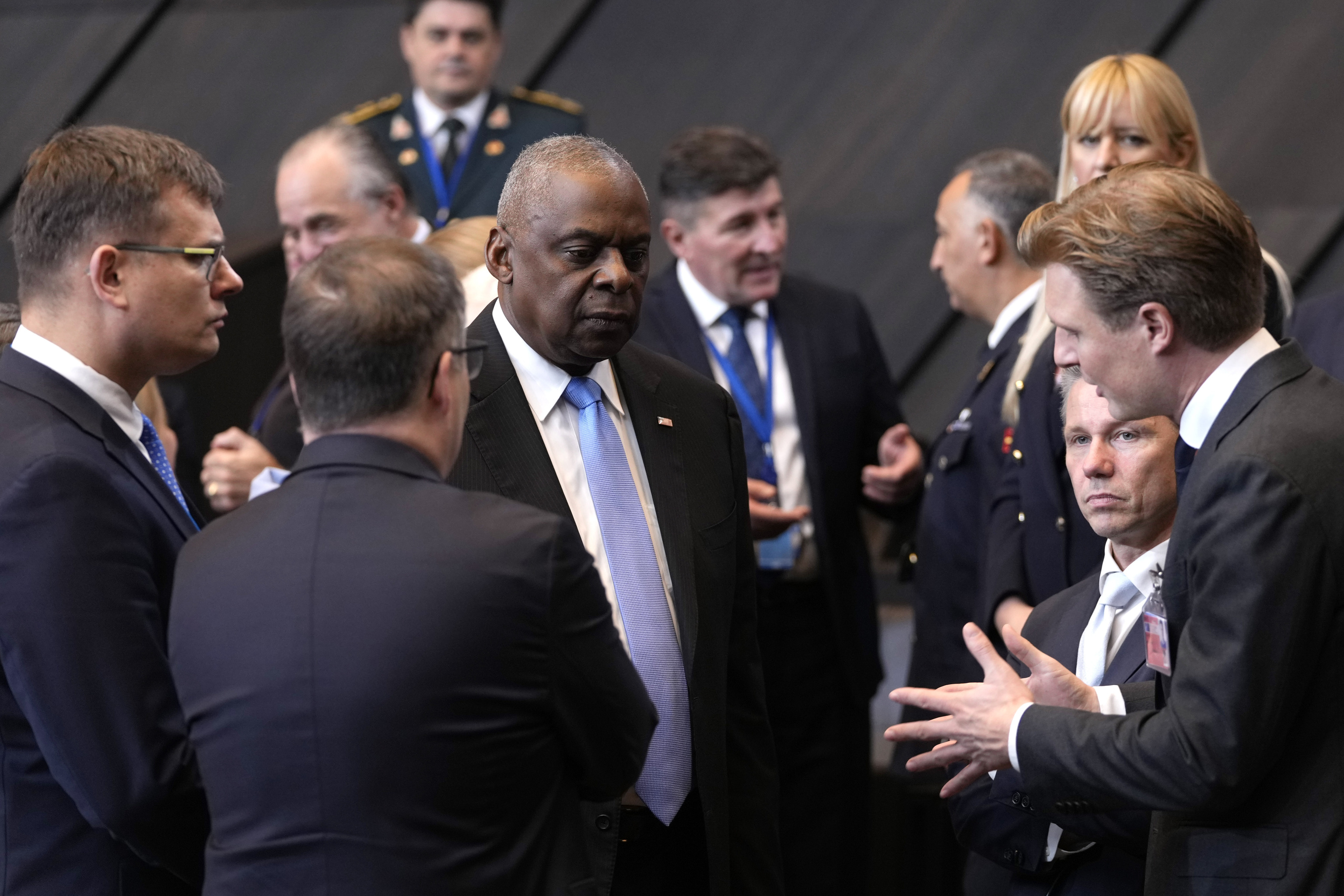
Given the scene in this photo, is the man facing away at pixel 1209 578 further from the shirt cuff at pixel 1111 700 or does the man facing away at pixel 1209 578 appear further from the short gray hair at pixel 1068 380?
the short gray hair at pixel 1068 380

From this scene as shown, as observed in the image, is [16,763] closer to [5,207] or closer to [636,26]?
[636,26]

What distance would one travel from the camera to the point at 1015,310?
374 centimetres

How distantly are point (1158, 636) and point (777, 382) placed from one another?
2.11 m

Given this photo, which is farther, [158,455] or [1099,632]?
[1099,632]

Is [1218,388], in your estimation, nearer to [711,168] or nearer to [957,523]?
[957,523]

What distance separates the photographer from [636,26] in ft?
21.4

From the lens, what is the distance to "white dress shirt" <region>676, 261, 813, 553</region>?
3.96 meters

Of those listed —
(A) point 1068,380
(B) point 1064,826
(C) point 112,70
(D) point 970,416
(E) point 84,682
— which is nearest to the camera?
(E) point 84,682

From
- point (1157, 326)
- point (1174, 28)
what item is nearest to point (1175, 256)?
point (1157, 326)

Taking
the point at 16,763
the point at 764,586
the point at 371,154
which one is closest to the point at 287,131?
the point at 371,154

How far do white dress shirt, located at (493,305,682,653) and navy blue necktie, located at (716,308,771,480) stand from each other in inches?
57.1

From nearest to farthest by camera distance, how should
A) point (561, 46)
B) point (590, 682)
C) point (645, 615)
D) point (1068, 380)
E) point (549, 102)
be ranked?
point (590, 682) → point (645, 615) → point (1068, 380) → point (549, 102) → point (561, 46)

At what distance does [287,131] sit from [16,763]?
5.14 meters

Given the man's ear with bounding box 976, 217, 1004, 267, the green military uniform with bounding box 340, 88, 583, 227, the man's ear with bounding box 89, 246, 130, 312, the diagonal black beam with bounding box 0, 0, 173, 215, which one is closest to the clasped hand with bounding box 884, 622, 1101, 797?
the man's ear with bounding box 89, 246, 130, 312
